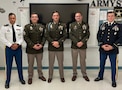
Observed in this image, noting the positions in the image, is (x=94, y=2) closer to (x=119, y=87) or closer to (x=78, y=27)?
(x=78, y=27)

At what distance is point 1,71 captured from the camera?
5395mm

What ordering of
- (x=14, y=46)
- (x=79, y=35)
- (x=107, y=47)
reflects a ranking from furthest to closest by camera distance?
(x=79, y=35)
(x=107, y=47)
(x=14, y=46)

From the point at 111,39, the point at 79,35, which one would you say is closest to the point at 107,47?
the point at 111,39

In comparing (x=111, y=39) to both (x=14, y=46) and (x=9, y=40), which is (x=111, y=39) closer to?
(x=14, y=46)

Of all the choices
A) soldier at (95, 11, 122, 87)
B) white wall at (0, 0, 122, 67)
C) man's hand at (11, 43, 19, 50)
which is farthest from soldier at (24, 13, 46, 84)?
soldier at (95, 11, 122, 87)

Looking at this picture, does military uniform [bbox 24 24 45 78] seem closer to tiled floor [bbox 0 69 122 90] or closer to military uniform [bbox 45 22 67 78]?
military uniform [bbox 45 22 67 78]

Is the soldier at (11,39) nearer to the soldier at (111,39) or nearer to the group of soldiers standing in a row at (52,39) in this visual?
the group of soldiers standing in a row at (52,39)

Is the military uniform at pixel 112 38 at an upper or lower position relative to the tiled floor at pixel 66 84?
upper

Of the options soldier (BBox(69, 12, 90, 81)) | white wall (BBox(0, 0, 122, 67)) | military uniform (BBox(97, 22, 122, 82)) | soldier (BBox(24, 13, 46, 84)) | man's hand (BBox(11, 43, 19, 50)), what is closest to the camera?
man's hand (BBox(11, 43, 19, 50))

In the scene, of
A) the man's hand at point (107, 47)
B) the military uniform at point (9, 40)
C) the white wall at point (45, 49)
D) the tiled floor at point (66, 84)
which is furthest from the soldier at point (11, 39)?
the man's hand at point (107, 47)

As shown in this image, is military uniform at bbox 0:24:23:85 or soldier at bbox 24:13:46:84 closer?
military uniform at bbox 0:24:23:85

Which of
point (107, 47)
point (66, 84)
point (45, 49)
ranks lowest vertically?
point (66, 84)

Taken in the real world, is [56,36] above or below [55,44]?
above

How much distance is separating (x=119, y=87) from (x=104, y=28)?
122 centimetres
